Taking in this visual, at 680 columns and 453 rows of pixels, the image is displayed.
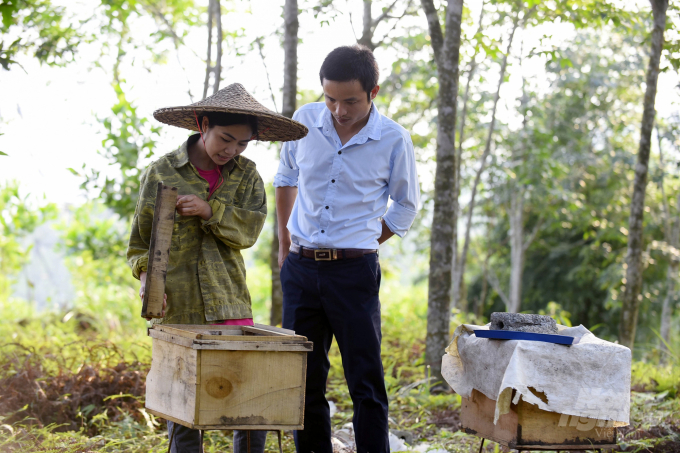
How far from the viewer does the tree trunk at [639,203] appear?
5.47 metres

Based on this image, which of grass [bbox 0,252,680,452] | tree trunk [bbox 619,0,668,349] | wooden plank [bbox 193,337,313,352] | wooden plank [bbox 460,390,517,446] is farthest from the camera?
tree trunk [bbox 619,0,668,349]

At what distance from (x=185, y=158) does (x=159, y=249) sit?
50cm

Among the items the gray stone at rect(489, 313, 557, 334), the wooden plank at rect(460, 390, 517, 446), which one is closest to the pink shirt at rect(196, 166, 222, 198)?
the gray stone at rect(489, 313, 557, 334)

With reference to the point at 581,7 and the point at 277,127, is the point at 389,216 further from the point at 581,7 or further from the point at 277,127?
the point at 581,7

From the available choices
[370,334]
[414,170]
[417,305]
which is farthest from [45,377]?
[417,305]

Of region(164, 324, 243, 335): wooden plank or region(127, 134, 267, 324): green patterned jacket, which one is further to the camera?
region(127, 134, 267, 324): green patterned jacket

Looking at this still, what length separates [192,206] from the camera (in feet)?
8.06

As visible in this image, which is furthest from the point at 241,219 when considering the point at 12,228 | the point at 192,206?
the point at 12,228

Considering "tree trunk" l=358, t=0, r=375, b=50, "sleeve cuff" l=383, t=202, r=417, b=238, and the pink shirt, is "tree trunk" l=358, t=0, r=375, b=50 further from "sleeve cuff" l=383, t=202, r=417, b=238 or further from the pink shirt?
the pink shirt

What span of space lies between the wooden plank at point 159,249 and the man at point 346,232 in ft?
2.37

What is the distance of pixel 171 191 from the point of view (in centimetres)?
230

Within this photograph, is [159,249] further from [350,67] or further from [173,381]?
[350,67]

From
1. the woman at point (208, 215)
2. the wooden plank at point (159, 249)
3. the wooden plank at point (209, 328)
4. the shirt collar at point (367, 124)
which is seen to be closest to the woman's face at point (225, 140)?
the woman at point (208, 215)

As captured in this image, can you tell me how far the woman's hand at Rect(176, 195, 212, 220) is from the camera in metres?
2.43
